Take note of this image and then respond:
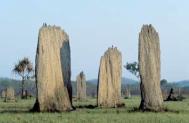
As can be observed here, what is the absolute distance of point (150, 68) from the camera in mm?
32281

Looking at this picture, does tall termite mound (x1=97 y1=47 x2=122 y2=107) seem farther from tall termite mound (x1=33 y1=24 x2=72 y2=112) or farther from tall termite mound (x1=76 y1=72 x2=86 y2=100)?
tall termite mound (x1=76 y1=72 x2=86 y2=100)

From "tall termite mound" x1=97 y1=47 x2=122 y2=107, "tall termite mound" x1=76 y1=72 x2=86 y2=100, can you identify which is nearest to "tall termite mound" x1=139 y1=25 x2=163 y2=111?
"tall termite mound" x1=97 y1=47 x2=122 y2=107

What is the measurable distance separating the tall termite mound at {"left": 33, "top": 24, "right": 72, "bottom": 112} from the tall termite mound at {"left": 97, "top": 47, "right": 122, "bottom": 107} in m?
5.43

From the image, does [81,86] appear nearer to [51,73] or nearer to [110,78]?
[110,78]

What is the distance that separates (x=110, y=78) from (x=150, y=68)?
644 cm

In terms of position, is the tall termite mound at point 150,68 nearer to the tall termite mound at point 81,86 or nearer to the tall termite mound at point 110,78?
the tall termite mound at point 110,78

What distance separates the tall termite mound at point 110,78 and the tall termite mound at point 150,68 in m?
5.77

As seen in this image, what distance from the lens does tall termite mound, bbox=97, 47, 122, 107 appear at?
124 ft

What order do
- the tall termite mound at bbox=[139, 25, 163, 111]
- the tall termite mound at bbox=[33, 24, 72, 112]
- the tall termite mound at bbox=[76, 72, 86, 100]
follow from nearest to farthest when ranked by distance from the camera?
the tall termite mound at bbox=[33, 24, 72, 112] → the tall termite mound at bbox=[139, 25, 163, 111] → the tall termite mound at bbox=[76, 72, 86, 100]

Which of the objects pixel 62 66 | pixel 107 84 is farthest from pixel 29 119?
pixel 107 84

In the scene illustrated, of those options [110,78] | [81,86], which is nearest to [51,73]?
[110,78]

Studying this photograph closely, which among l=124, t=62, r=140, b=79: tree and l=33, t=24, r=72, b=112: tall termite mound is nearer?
l=33, t=24, r=72, b=112: tall termite mound

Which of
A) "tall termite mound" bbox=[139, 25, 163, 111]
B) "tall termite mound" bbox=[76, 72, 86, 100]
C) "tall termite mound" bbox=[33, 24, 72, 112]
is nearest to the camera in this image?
"tall termite mound" bbox=[33, 24, 72, 112]

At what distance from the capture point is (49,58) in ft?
104
